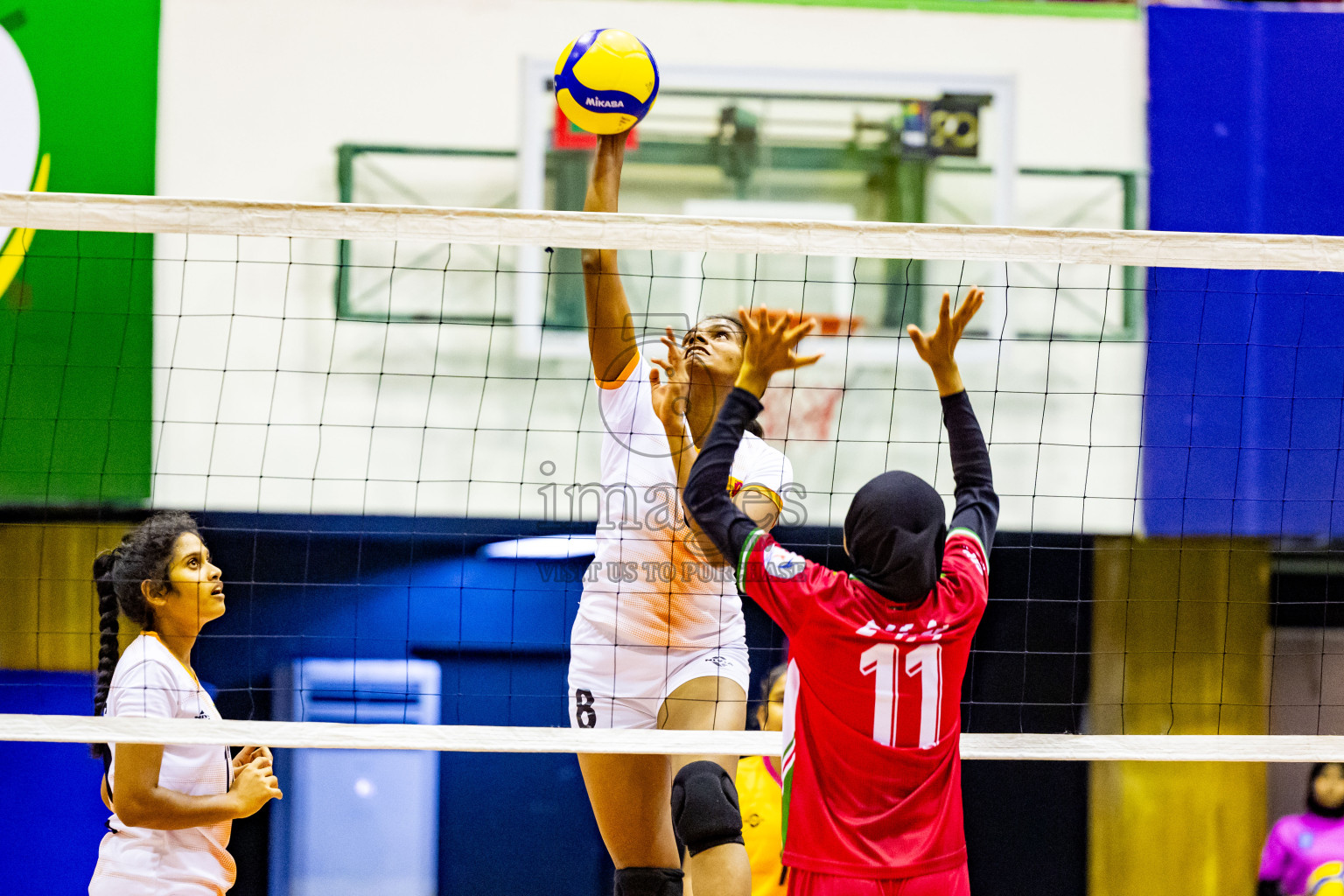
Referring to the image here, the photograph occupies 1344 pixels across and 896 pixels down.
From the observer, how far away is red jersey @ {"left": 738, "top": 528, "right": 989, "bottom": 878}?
2.17 metres

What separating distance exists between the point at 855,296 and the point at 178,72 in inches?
146

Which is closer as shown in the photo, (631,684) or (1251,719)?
(631,684)

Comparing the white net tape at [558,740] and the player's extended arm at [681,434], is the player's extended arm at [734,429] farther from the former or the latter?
the white net tape at [558,740]

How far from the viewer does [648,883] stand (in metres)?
3.12

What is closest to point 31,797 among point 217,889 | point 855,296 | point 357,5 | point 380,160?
point 217,889

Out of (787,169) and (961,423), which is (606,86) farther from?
(787,169)

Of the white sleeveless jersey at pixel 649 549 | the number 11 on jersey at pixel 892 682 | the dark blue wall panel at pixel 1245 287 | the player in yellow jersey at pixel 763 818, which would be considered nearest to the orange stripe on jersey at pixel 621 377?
the white sleeveless jersey at pixel 649 549

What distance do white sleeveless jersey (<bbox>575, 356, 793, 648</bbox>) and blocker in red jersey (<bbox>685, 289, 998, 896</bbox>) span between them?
897 mm

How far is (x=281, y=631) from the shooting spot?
5.60m

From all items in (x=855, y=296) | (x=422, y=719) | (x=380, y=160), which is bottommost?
(x=422, y=719)

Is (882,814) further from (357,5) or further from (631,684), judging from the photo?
(357,5)

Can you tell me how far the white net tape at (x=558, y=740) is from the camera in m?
3.03

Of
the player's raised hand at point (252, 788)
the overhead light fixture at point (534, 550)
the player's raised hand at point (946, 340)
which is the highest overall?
the player's raised hand at point (946, 340)

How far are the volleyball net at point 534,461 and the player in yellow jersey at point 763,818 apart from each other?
86 cm
